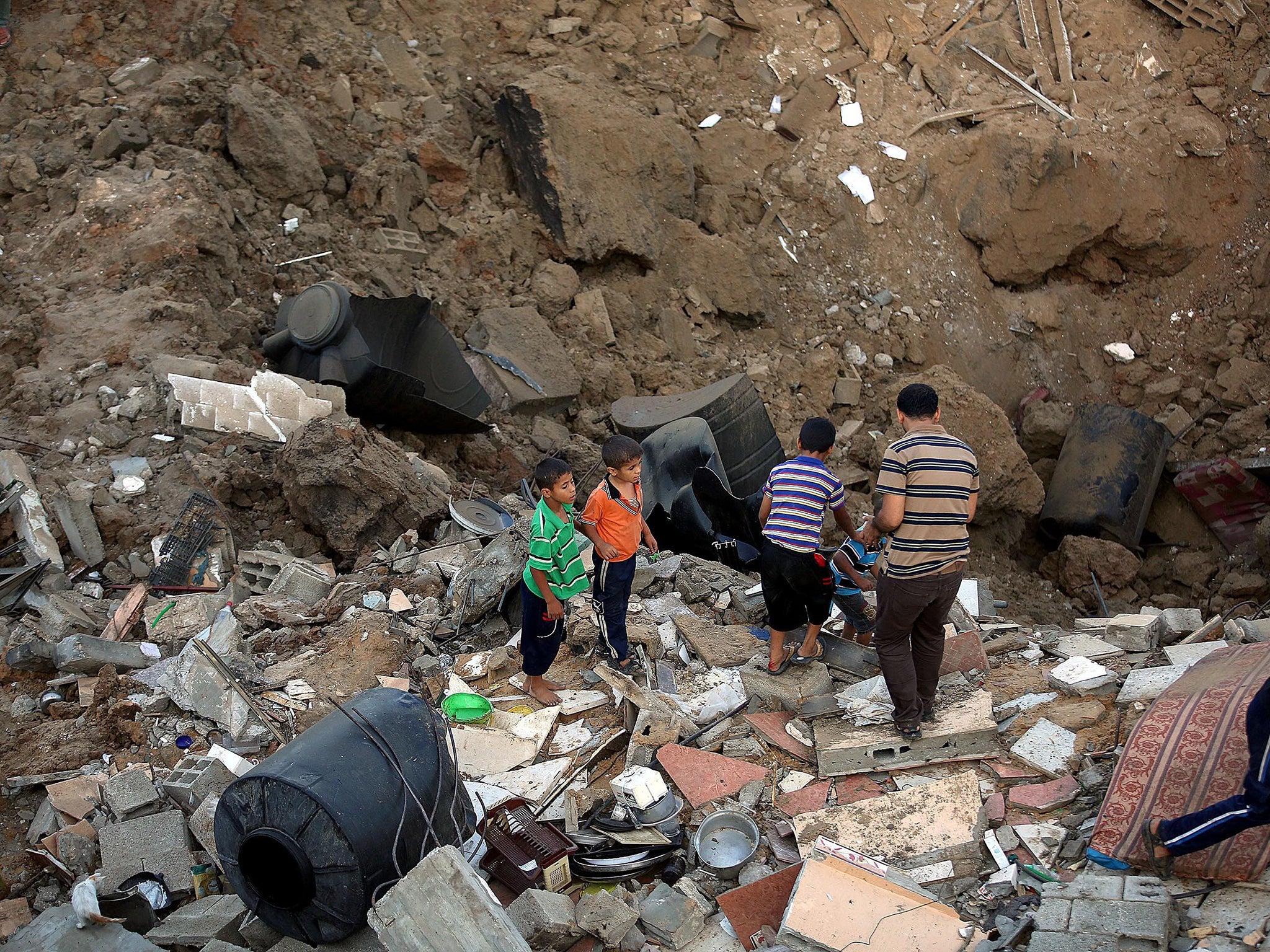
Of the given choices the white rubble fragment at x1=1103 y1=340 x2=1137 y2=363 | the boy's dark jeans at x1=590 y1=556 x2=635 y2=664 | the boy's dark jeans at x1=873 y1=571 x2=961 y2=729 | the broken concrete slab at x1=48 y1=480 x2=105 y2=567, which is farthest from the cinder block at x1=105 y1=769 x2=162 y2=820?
the white rubble fragment at x1=1103 y1=340 x2=1137 y2=363

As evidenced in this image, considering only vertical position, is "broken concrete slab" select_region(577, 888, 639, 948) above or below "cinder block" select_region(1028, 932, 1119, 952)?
below

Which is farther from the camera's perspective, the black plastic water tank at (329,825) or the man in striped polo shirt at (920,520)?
the man in striped polo shirt at (920,520)

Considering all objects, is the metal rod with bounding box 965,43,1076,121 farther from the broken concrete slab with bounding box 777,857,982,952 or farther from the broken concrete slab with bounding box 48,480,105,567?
the broken concrete slab with bounding box 48,480,105,567

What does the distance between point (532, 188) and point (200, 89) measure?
321 centimetres

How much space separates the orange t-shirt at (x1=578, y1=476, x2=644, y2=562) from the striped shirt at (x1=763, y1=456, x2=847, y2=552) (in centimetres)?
63

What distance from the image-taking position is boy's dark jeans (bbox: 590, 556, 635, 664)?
165 inches

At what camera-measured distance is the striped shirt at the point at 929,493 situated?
3.34 m

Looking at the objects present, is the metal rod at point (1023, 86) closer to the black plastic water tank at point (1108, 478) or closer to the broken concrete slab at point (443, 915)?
the black plastic water tank at point (1108, 478)

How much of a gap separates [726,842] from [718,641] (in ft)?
5.02

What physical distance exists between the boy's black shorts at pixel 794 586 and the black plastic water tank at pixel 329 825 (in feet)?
5.56

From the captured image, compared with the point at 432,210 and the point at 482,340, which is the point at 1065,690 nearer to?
the point at 482,340

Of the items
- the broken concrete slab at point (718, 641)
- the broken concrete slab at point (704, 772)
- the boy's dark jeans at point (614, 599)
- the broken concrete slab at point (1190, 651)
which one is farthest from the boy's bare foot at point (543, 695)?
the broken concrete slab at point (1190, 651)

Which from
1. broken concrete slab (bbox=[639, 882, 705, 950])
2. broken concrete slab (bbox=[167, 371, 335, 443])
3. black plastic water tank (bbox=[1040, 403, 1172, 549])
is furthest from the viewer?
black plastic water tank (bbox=[1040, 403, 1172, 549])

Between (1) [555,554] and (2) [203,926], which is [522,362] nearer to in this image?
(1) [555,554]
